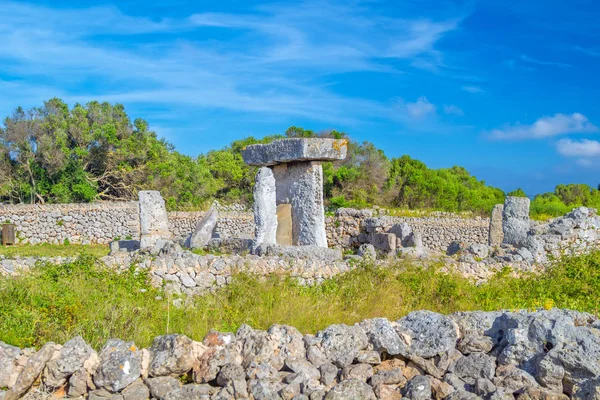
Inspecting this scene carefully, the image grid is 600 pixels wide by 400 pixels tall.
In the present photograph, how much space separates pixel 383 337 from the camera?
5.54 m

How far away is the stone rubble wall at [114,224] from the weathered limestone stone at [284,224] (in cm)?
832

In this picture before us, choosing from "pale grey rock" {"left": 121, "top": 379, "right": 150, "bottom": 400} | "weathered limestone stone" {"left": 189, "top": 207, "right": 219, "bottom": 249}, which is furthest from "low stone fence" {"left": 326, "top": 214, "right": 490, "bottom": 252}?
"pale grey rock" {"left": 121, "top": 379, "right": 150, "bottom": 400}

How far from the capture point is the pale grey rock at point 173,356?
206 inches

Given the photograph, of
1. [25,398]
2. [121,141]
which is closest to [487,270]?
[25,398]

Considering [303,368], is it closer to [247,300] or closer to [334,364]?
[334,364]

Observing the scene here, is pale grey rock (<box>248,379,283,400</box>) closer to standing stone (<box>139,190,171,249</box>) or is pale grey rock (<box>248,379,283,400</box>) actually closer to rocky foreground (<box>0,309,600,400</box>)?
rocky foreground (<box>0,309,600,400</box>)

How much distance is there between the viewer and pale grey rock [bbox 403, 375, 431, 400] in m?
5.00

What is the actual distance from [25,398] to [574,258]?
32.0ft

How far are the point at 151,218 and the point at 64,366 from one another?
12266 millimetres

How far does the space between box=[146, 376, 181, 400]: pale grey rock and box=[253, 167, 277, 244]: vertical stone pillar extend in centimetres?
933

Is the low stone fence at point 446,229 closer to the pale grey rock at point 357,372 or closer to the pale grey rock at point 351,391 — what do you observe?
the pale grey rock at point 357,372

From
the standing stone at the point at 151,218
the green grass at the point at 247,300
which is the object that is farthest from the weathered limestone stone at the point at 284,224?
the green grass at the point at 247,300

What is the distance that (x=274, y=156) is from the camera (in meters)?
15.2

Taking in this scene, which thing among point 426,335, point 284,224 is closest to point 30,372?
point 426,335
